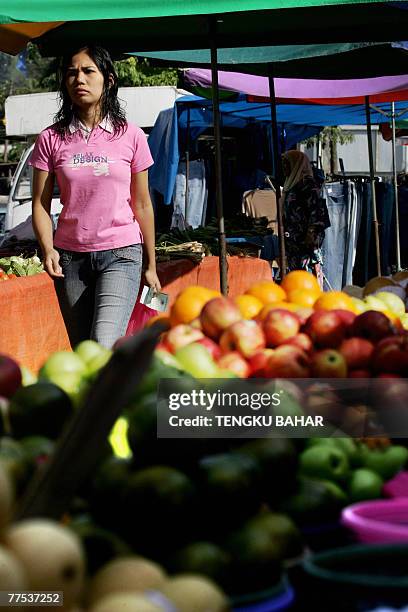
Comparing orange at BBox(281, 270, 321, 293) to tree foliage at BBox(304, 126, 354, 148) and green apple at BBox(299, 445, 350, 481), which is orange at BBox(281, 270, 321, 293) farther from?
tree foliage at BBox(304, 126, 354, 148)

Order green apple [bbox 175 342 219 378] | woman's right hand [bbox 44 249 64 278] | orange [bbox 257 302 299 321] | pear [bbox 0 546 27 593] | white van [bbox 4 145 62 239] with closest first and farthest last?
pear [bbox 0 546 27 593] → green apple [bbox 175 342 219 378] → orange [bbox 257 302 299 321] → woman's right hand [bbox 44 249 64 278] → white van [bbox 4 145 62 239]

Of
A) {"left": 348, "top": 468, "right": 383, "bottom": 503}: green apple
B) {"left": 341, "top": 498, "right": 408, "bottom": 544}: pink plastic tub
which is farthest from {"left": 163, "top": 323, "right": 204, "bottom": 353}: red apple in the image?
{"left": 341, "top": 498, "right": 408, "bottom": 544}: pink plastic tub

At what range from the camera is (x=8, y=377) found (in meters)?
2.08

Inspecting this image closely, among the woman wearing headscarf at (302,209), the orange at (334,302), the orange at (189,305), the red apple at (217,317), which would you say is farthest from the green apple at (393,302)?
the woman wearing headscarf at (302,209)

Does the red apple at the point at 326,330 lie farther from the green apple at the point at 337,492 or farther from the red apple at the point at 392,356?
the green apple at the point at 337,492

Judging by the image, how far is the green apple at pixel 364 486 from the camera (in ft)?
6.58

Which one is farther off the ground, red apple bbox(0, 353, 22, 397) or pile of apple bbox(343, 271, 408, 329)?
red apple bbox(0, 353, 22, 397)

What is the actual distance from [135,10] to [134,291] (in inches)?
53.6

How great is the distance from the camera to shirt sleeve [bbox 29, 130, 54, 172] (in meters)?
4.32

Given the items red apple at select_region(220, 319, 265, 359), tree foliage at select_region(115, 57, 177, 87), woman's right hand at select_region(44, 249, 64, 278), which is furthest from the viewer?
tree foliage at select_region(115, 57, 177, 87)

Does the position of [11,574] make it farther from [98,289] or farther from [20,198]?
[20,198]

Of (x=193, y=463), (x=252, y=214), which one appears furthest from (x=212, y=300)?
(x=252, y=214)

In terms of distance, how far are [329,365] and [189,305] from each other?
30.7 inches

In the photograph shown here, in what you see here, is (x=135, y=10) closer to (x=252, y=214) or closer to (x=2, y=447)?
(x=2, y=447)
